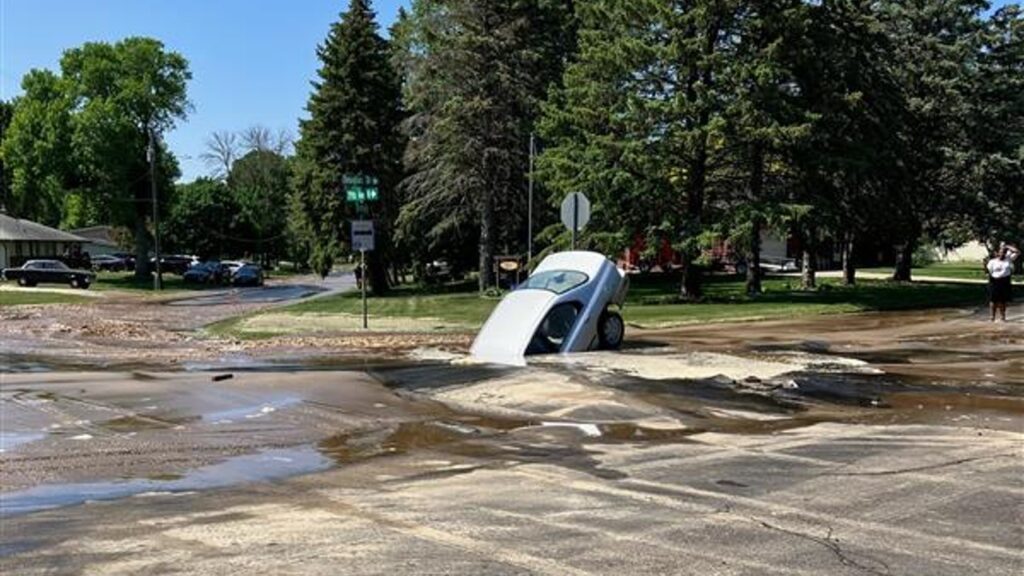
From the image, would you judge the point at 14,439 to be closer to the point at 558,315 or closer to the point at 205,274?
the point at 558,315

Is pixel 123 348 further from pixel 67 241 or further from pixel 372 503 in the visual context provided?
pixel 67 241

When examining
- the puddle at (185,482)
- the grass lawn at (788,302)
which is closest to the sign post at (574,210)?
the grass lawn at (788,302)

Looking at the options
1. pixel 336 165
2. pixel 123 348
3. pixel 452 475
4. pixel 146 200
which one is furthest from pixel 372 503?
pixel 146 200

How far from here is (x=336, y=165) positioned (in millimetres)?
46375

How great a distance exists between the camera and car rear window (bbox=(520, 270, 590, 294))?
16.5 meters

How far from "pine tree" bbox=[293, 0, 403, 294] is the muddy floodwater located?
31.4 m

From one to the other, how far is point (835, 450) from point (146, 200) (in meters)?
72.5

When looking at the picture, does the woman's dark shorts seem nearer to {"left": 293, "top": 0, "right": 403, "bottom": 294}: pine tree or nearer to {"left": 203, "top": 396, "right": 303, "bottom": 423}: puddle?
{"left": 203, "top": 396, "right": 303, "bottom": 423}: puddle

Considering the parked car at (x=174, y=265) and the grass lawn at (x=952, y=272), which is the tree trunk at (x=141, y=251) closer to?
the parked car at (x=174, y=265)

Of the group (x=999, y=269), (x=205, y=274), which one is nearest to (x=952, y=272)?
(x=999, y=269)

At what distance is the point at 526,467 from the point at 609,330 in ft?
30.3

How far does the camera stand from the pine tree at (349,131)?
46344 mm

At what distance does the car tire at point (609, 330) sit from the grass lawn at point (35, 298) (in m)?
33.7

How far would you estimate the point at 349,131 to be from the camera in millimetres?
46219
